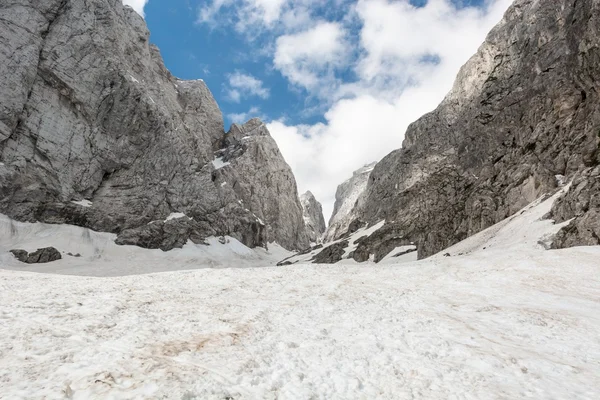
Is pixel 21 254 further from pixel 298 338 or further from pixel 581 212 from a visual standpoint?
pixel 581 212

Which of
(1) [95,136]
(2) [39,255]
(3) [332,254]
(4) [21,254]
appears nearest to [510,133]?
(3) [332,254]

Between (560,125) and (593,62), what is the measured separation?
350 inches

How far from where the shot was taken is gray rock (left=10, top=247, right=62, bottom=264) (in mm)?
65162

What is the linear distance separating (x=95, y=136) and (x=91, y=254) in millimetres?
31590

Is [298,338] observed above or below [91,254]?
below

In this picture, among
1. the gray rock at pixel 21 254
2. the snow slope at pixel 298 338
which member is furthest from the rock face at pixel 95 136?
the snow slope at pixel 298 338

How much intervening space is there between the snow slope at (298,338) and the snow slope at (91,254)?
56.3 metres

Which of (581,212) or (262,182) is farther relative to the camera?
(262,182)

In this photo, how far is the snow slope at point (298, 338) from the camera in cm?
784

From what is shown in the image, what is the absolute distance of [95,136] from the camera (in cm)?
8962

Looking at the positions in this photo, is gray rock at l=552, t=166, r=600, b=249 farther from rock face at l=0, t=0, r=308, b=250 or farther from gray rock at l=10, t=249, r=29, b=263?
rock face at l=0, t=0, r=308, b=250

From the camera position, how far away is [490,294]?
17.2m

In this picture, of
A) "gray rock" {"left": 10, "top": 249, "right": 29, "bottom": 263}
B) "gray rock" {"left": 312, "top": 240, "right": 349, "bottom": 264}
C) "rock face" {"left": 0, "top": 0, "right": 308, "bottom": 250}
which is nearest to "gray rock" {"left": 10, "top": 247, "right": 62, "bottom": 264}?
"gray rock" {"left": 10, "top": 249, "right": 29, "bottom": 263}

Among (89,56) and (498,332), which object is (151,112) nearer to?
(89,56)
